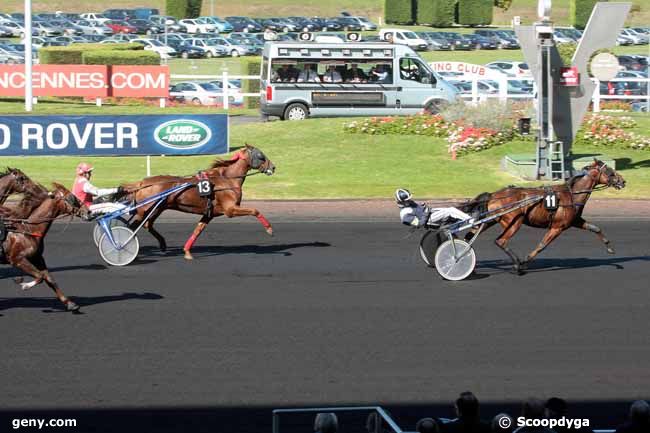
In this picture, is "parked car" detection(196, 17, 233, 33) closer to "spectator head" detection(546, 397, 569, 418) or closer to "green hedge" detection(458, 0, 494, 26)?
"green hedge" detection(458, 0, 494, 26)

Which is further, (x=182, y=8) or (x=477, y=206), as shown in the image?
(x=182, y=8)

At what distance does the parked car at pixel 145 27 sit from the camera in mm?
83250

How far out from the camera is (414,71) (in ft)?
117

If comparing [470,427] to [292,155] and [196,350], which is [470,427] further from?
[292,155]

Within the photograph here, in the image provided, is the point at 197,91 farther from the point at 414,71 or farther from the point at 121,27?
the point at 121,27

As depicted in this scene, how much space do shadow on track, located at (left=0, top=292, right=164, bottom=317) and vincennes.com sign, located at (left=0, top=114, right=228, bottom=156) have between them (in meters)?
11.3

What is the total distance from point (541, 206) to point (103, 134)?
12.8 meters

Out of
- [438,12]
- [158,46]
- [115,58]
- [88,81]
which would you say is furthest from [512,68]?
[438,12]

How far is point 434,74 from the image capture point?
3594 cm

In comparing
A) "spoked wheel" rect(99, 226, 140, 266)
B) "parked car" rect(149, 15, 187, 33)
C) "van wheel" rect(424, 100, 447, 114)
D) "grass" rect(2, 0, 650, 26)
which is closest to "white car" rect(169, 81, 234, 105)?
"van wheel" rect(424, 100, 447, 114)

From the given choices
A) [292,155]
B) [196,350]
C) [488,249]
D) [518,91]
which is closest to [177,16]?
[518,91]

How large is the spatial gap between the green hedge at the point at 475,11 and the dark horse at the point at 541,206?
76.1m

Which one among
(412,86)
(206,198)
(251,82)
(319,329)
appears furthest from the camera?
(251,82)

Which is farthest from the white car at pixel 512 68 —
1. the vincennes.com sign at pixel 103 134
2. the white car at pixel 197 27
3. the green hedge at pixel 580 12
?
the vincennes.com sign at pixel 103 134
